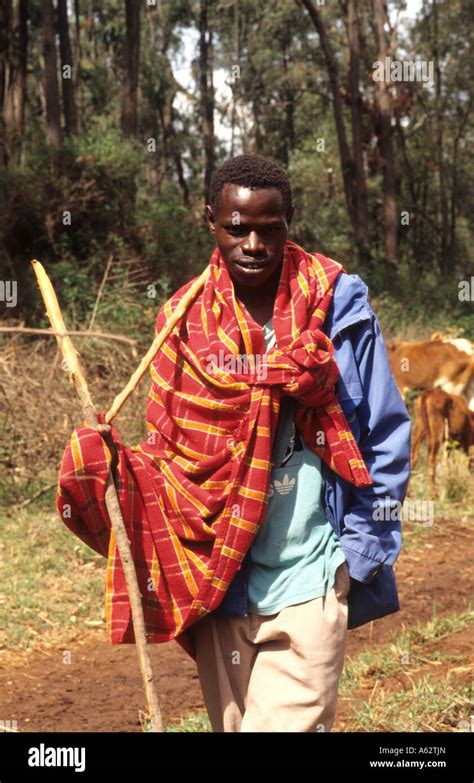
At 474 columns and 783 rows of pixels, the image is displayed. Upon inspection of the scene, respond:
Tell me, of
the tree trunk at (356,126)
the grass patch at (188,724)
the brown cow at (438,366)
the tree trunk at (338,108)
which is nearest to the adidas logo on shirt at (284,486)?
the grass patch at (188,724)

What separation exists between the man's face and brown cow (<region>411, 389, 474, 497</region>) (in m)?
6.47

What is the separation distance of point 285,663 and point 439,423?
6659 mm

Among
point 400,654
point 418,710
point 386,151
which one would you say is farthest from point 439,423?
point 386,151

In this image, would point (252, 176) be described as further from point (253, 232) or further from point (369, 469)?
point (369, 469)

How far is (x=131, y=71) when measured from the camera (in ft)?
62.1

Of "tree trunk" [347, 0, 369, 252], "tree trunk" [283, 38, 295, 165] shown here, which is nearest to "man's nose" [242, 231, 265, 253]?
"tree trunk" [347, 0, 369, 252]

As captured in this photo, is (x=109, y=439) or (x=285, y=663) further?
(x=285, y=663)

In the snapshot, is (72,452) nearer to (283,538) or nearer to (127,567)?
(127,567)

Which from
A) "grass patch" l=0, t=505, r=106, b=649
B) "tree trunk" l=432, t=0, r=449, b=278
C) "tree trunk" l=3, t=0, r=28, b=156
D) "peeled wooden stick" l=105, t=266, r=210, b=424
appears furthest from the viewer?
"tree trunk" l=432, t=0, r=449, b=278

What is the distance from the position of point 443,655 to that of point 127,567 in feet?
10.0

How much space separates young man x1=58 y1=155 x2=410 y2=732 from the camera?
8.25 feet

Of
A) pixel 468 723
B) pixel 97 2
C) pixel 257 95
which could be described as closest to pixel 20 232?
pixel 468 723

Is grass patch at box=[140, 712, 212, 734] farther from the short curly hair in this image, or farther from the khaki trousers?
the short curly hair

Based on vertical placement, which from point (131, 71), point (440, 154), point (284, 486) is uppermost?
point (131, 71)
